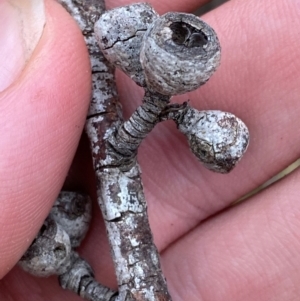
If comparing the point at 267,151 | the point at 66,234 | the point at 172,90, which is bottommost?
the point at 267,151

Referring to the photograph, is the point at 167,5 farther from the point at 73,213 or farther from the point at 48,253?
the point at 48,253

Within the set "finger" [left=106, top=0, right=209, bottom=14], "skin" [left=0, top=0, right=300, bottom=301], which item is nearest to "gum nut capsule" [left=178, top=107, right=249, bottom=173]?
"skin" [left=0, top=0, right=300, bottom=301]

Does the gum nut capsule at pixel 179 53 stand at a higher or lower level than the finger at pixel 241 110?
higher

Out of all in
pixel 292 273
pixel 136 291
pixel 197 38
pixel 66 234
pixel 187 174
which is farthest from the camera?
pixel 187 174

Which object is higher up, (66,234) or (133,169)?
(133,169)

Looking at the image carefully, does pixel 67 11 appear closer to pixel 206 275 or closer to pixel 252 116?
pixel 252 116

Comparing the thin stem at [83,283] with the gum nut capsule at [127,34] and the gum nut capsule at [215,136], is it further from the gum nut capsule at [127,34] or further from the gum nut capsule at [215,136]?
the gum nut capsule at [127,34]

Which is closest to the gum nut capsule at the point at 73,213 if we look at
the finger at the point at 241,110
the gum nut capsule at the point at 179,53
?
the finger at the point at 241,110

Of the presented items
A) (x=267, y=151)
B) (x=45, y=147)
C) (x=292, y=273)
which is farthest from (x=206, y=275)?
(x=45, y=147)
